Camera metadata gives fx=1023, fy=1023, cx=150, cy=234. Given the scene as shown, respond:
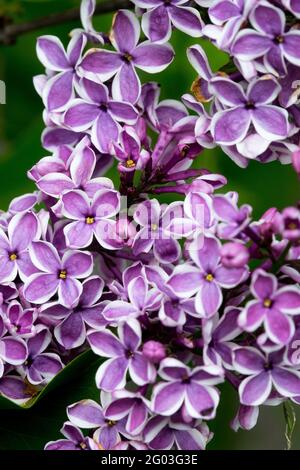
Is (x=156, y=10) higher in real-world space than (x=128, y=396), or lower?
higher

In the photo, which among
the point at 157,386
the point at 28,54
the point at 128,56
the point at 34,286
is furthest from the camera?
the point at 28,54

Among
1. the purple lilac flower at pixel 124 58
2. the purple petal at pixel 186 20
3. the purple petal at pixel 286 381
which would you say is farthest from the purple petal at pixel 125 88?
the purple petal at pixel 286 381

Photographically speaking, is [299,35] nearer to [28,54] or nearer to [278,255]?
[278,255]

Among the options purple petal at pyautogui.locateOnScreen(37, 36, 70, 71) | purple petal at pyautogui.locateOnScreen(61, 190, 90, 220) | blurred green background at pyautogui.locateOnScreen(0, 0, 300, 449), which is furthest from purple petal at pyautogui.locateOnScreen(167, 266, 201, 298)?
blurred green background at pyautogui.locateOnScreen(0, 0, 300, 449)

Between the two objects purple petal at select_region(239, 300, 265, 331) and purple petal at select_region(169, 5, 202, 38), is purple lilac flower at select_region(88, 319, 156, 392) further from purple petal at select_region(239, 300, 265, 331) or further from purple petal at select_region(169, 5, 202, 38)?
purple petal at select_region(169, 5, 202, 38)

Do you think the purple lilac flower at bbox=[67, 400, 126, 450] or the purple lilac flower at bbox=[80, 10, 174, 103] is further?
the purple lilac flower at bbox=[80, 10, 174, 103]

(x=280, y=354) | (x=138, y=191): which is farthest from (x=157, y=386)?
(x=138, y=191)

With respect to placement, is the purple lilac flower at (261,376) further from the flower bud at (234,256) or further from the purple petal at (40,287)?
the purple petal at (40,287)
